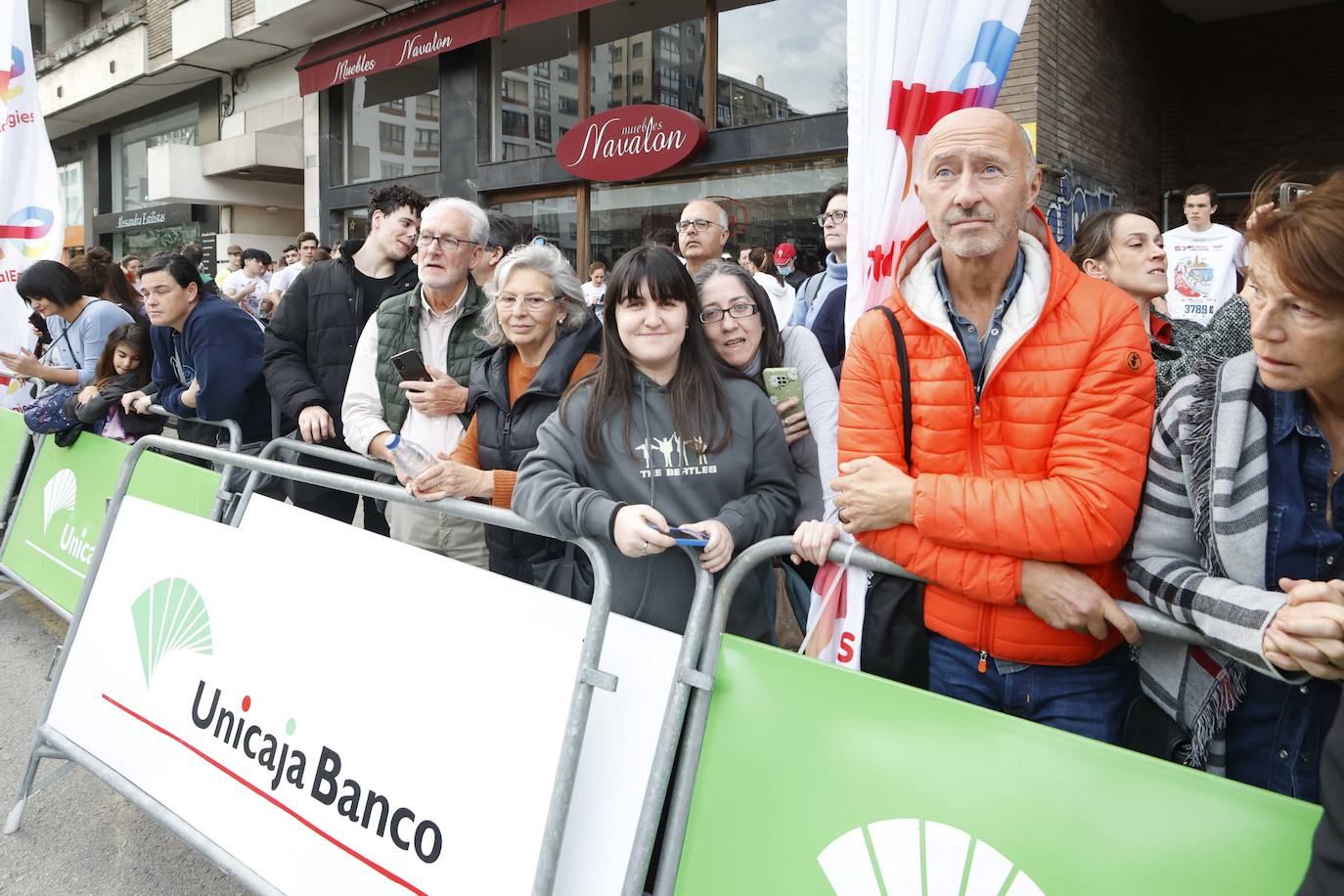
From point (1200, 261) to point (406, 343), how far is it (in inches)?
256

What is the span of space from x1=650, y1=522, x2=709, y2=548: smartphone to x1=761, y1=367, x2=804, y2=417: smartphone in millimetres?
703

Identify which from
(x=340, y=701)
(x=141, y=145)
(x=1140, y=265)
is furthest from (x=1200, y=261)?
(x=141, y=145)

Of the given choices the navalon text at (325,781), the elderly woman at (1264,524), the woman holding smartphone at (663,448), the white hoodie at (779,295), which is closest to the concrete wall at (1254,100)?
the white hoodie at (779,295)

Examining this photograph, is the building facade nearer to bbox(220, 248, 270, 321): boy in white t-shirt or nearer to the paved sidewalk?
bbox(220, 248, 270, 321): boy in white t-shirt

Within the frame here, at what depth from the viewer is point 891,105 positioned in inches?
88.1

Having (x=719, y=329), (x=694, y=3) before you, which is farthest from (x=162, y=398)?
(x=694, y=3)

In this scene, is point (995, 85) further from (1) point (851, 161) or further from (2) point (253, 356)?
(2) point (253, 356)

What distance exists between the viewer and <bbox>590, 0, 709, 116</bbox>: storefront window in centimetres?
1004

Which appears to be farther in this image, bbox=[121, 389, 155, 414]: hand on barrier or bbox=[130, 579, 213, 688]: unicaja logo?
bbox=[121, 389, 155, 414]: hand on barrier

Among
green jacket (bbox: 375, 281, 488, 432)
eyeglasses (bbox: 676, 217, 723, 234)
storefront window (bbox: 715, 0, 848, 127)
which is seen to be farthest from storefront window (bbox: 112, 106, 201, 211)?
eyeglasses (bbox: 676, 217, 723, 234)

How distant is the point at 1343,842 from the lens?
1052mm

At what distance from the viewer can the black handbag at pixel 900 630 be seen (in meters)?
1.91

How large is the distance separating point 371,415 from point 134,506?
33.3 inches

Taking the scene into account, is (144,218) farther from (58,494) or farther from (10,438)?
(58,494)
